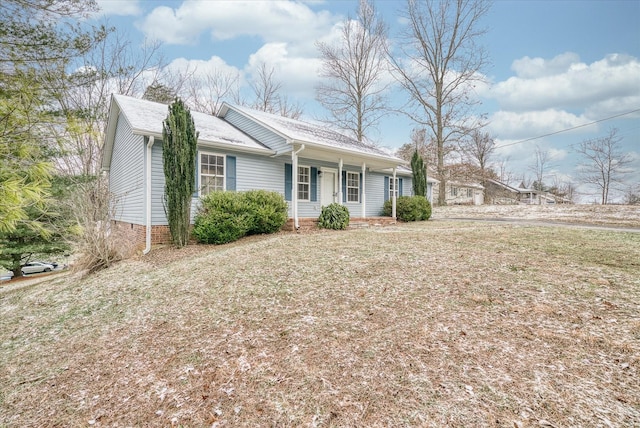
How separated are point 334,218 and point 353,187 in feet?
11.9

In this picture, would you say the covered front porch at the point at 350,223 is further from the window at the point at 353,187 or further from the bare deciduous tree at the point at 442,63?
the bare deciduous tree at the point at 442,63

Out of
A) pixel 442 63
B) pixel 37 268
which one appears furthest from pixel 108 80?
pixel 442 63

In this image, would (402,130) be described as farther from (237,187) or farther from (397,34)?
(237,187)

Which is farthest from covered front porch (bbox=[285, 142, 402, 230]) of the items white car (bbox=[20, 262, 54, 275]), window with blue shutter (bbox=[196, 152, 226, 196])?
white car (bbox=[20, 262, 54, 275])

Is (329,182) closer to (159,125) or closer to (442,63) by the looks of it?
(159,125)

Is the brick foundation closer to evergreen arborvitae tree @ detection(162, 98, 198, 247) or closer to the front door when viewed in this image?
evergreen arborvitae tree @ detection(162, 98, 198, 247)

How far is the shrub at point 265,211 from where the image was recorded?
29.8 ft

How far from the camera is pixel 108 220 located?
7.35 meters

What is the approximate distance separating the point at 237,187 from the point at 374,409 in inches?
360

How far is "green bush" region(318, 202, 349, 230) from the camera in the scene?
10.5m

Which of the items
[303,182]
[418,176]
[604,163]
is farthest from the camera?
[604,163]

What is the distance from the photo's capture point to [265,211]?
30.1 ft

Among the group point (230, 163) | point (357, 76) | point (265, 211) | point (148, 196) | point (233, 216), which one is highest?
point (357, 76)

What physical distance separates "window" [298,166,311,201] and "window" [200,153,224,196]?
3115 mm
